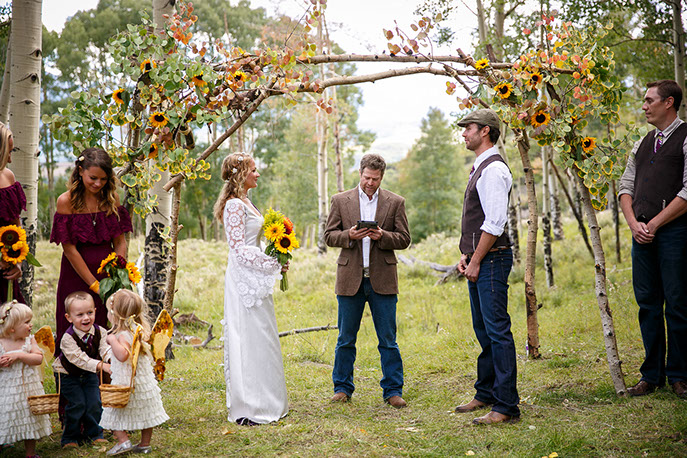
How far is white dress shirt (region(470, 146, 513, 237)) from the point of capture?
13.8ft

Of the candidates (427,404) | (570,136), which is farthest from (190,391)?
(570,136)

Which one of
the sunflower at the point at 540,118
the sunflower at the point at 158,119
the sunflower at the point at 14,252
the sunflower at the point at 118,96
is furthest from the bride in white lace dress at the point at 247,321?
the sunflower at the point at 540,118

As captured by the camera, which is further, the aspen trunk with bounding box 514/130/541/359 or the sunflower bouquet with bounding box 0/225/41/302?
the aspen trunk with bounding box 514/130/541/359

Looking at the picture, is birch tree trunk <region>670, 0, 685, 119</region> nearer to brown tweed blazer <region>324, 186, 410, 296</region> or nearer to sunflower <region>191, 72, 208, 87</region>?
brown tweed blazer <region>324, 186, 410, 296</region>

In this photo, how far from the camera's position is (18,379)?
385 centimetres

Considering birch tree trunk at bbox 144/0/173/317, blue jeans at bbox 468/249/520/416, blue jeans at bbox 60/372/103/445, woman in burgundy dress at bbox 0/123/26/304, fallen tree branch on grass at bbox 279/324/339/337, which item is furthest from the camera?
fallen tree branch on grass at bbox 279/324/339/337

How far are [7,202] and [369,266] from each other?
2.91 meters

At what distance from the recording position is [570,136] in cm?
488

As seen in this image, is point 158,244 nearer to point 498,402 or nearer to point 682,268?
point 498,402

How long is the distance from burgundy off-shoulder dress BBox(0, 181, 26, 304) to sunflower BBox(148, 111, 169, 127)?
1140mm

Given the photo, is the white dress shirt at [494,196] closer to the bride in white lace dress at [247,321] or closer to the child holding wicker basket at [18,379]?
the bride in white lace dress at [247,321]

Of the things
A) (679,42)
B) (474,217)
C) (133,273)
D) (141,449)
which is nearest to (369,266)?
(474,217)

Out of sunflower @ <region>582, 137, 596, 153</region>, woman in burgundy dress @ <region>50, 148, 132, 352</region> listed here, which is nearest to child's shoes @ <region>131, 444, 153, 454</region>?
woman in burgundy dress @ <region>50, 148, 132, 352</region>

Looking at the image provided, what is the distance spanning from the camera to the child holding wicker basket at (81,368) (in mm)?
4059
